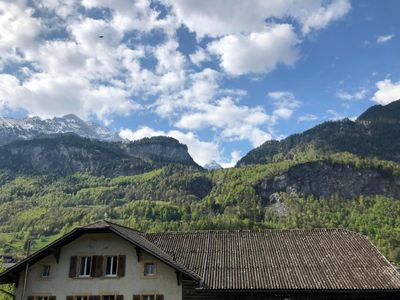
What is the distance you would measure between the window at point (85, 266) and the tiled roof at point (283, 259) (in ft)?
18.5

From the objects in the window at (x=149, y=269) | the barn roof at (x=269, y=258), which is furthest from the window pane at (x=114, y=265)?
the window at (x=149, y=269)

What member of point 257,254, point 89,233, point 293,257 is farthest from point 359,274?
point 89,233

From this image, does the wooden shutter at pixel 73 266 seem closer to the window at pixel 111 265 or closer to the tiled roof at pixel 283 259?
the window at pixel 111 265

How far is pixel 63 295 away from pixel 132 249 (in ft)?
18.4

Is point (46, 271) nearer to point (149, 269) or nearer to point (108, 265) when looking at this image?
point (108, 265)

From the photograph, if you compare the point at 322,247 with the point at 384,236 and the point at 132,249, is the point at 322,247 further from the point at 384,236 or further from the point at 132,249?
the point at 384,236

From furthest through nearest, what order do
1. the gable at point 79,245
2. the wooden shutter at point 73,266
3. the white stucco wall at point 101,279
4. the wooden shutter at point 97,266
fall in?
1. the wooden shutter at point 73,266
2. the wooden shutter at point 97,266
3. the white stucco wall at point 101,279
4. the gable at point 79,245

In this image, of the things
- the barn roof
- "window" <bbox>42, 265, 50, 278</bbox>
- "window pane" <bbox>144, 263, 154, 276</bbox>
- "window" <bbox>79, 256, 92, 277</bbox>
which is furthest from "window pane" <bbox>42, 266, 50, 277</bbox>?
"window pane" <bbox>144, 263, 154, 276</bbox>

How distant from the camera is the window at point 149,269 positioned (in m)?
33.1

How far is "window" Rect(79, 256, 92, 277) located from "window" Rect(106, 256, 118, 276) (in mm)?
1287

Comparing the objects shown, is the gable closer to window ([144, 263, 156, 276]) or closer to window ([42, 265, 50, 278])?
window ([42, 265, 50, 278])

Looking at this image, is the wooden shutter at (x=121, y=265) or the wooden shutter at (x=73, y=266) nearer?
the wooden shutter at (x=121, y=265)

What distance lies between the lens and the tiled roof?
30.6 meters

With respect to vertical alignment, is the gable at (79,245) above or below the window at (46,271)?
above
